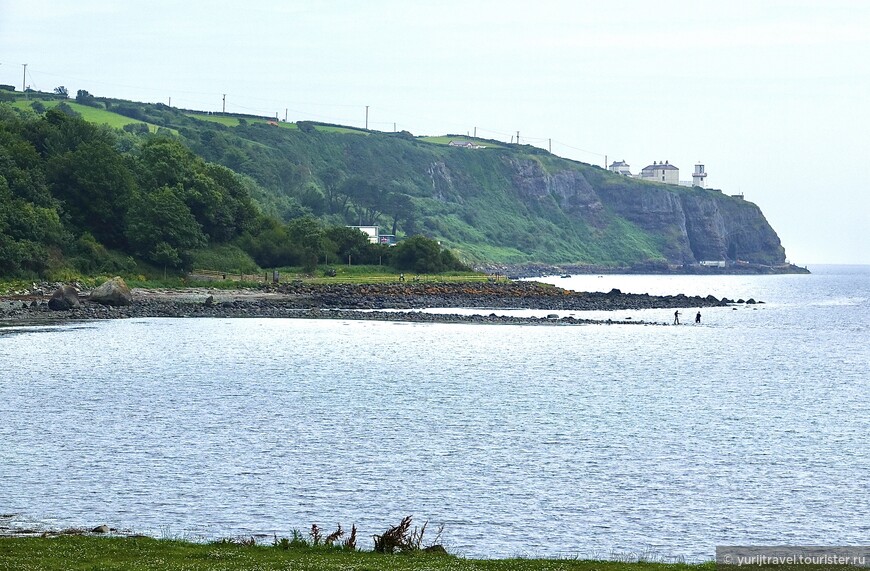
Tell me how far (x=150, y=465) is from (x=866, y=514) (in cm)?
1721

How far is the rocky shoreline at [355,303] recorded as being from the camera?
8069cm

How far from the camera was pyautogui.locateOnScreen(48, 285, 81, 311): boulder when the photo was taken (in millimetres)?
79312

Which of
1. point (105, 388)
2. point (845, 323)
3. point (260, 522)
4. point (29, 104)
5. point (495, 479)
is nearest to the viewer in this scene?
point (260, 522)

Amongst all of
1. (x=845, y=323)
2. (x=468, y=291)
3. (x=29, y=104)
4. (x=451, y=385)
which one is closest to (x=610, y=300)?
(x=468, y=291)

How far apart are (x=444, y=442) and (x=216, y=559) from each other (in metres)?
16.1

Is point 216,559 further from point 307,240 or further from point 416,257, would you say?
point 416,257

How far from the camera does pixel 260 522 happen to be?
22.5 m

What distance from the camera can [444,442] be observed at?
107 feet

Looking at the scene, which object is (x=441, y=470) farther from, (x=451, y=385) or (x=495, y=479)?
(x=451, y=385)

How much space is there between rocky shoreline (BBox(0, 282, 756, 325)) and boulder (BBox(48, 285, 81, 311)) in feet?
1.42

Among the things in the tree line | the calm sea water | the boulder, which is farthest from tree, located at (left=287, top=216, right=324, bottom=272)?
the calm sea water

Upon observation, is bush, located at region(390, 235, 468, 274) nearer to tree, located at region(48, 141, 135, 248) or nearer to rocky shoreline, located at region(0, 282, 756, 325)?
rocky shoreline, located at region(0, 282, 756, 325)

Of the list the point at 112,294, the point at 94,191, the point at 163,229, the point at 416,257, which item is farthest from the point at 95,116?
the point at 112,294

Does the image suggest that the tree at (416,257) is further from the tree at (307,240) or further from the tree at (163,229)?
the tree at (163,229)
